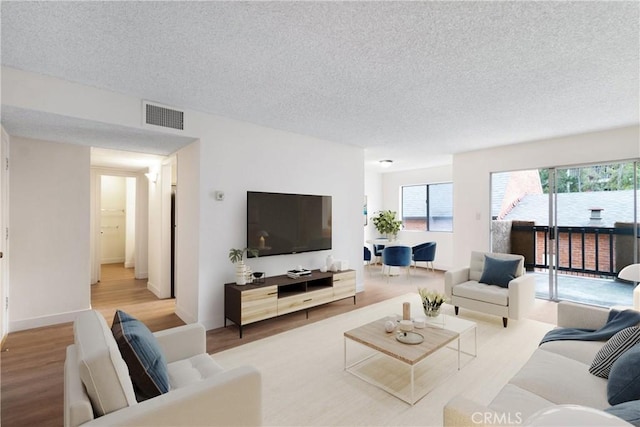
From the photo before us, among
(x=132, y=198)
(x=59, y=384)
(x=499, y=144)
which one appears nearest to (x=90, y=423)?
(x=59, y=384)

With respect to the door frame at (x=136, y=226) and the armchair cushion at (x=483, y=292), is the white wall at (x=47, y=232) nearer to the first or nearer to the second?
the door frame at (x=136, y=226)

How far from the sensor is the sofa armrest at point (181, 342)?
2109mm

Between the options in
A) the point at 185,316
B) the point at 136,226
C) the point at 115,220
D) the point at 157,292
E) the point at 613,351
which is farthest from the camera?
the point at 115,220

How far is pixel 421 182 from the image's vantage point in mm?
7953

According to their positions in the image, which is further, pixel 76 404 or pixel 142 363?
pixel 142 363

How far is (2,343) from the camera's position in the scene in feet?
10.7

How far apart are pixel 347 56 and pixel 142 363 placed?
2.42 metres

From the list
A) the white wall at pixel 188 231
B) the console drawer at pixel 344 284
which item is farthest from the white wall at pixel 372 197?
the white wall at pixel 188 231

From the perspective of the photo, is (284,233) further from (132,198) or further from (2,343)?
(132,198)

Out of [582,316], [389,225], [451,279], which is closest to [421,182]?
[389,225]

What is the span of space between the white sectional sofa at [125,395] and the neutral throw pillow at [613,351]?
1975mm

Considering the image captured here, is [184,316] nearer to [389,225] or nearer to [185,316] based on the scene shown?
[185,316]

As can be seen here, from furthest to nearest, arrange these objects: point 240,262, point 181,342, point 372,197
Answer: point 372,197, point 240,262, point 181,342

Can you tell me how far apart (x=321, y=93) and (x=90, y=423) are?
296 centimetres
